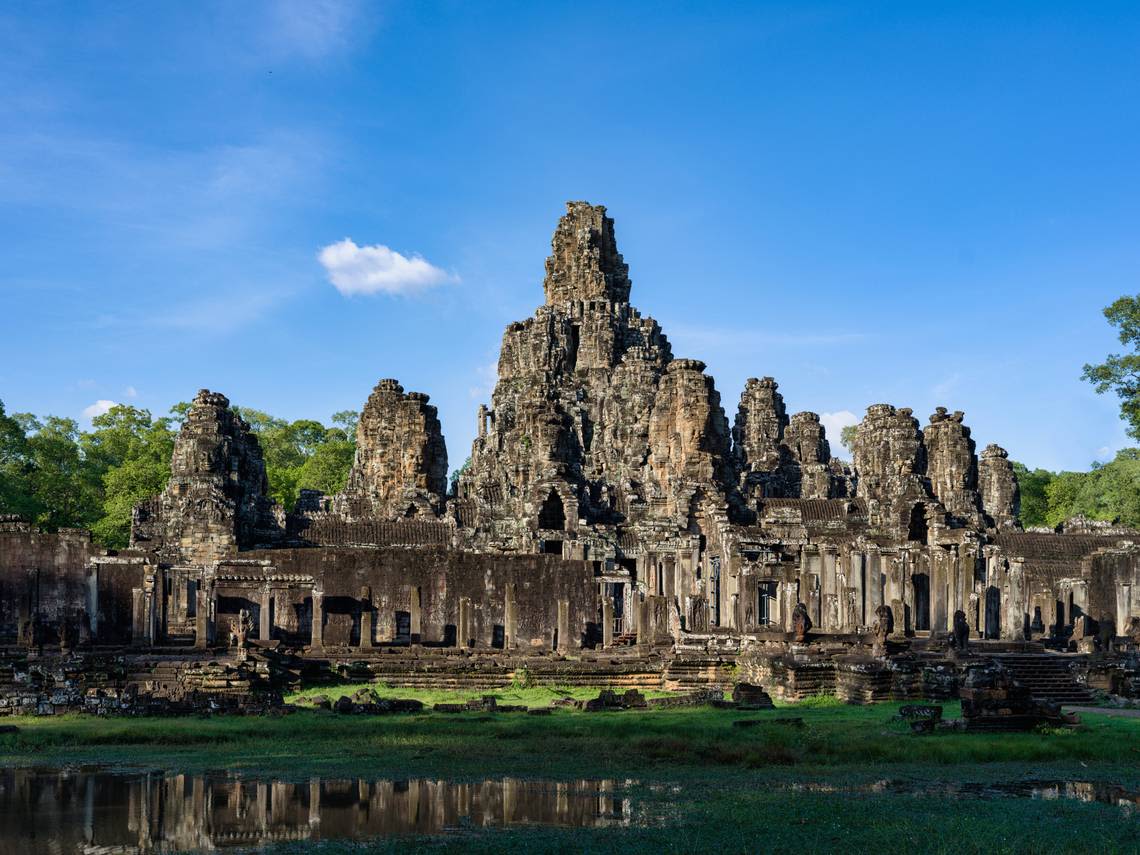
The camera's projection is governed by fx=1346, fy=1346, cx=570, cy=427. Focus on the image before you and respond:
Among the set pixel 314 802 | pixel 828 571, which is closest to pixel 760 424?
pixel 828 571

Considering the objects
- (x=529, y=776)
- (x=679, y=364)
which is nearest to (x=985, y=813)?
(x=529, y=776)

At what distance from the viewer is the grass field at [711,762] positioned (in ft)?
45.6

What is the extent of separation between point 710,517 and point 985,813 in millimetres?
33794

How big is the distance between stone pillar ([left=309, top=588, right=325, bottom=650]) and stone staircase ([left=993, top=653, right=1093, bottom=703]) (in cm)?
1717

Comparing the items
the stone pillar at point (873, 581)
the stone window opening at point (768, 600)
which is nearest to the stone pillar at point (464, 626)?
the stone window opening at point (768, 600)

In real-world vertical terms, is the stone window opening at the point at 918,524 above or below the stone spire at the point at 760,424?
below

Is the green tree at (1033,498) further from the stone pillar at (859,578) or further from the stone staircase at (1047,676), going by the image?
the stone staircase at (1047,676)

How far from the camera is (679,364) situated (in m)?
58.3

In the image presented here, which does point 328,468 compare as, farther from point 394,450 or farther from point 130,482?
point 394,450

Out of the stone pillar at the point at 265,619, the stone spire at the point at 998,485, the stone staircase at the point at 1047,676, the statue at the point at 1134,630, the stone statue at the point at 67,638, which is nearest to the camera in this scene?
the stone staircase at the point at 1047,676

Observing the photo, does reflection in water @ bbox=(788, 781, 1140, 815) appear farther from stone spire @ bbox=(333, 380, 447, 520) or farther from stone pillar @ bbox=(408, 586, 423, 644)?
stone spire @ bbox=(333, 380, 447, 520)

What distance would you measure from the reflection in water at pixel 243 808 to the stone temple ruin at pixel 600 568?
14.1m

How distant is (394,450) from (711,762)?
43.3 metres

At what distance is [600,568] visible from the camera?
1713 inches
